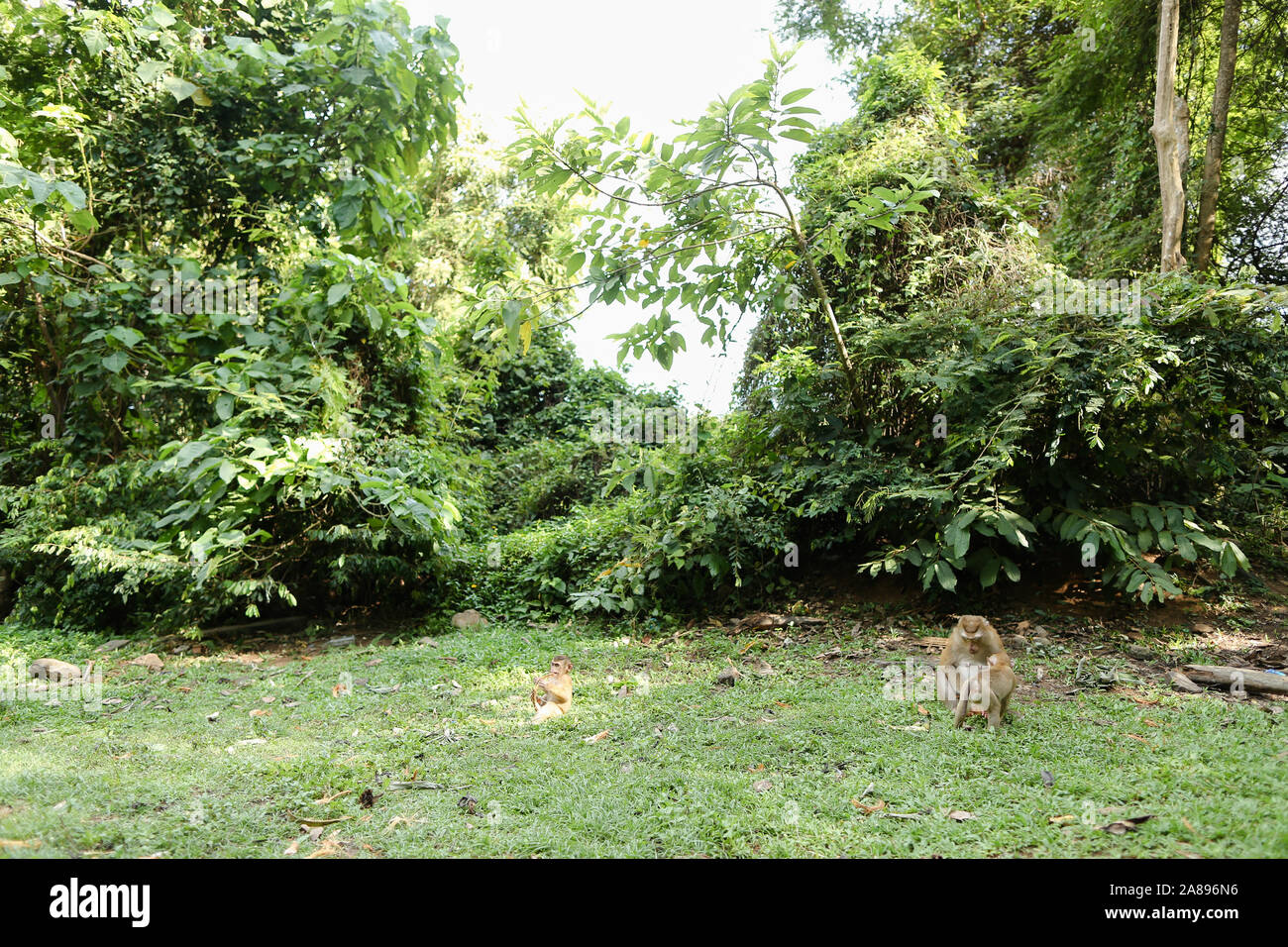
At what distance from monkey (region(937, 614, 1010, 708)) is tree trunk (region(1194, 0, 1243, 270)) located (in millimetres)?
5701

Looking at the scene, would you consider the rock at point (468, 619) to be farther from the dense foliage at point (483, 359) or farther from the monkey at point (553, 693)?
the monkey at point (553, 693)

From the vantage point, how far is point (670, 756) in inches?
124

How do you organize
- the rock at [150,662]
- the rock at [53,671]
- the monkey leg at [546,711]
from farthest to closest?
the rock at [150,662]
the rock at [53,671]
the monkey leg at [546,711]

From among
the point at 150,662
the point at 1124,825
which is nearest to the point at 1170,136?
the point at 1124,825

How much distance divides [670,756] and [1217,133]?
763 cm

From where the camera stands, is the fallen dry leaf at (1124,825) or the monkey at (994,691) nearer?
the fallen dry leaf at (1124,825)

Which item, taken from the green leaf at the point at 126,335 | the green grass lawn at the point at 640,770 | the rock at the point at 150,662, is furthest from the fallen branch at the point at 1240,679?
the green leaf at the point at 126,335

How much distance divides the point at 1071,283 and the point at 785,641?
10.8ft

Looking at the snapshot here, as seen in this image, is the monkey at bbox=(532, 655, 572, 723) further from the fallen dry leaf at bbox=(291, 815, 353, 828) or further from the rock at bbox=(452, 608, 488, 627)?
the rock at bbox=(452, 608, 488, 627)

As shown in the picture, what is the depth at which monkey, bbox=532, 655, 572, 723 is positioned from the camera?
3830 millimetres

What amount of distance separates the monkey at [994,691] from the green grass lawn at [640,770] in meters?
0.10

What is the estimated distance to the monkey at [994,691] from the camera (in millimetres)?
3207

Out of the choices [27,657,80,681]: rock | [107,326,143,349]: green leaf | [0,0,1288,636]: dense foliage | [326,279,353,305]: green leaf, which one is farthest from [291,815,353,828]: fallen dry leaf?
[107,326,143,349]: green leaf
